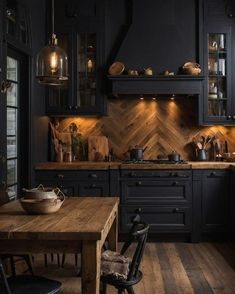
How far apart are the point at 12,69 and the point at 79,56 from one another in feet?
4.59

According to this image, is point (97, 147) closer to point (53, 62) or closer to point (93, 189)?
point (93, 189)

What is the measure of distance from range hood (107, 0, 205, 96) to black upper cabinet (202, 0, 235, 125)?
149 mm

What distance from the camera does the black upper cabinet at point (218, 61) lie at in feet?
20.3

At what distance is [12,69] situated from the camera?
514 cm

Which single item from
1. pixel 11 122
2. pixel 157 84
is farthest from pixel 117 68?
pixel 11 122

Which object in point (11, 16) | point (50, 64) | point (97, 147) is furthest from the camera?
point (97, 147)

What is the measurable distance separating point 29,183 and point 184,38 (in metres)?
2.72

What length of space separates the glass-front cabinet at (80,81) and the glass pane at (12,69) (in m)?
1.08

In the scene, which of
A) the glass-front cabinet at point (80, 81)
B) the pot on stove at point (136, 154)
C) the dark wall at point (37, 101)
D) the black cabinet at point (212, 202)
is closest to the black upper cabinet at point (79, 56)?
the glass-front cabinet at point (80, 81)

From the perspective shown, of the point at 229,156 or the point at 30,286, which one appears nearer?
the point at 30,286

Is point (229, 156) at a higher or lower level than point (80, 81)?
lower

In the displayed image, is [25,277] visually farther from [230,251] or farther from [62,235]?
[230,251]

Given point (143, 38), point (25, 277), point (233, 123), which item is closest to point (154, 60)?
point (143, 38)

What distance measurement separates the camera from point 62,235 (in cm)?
267
